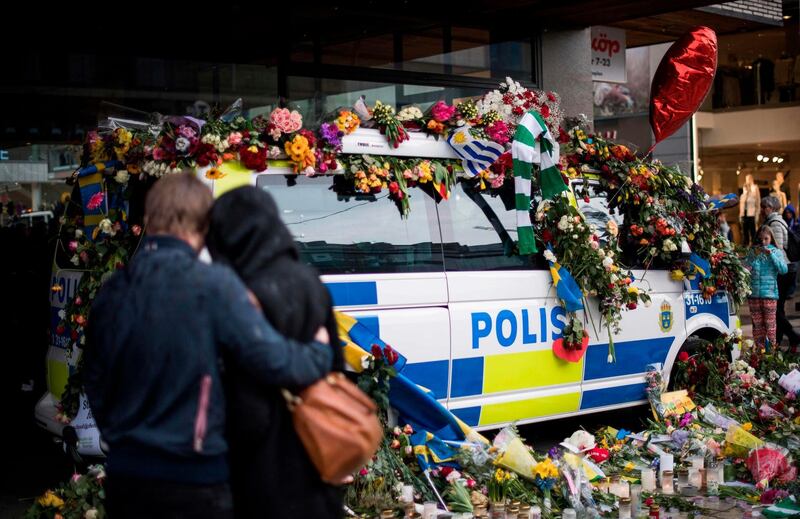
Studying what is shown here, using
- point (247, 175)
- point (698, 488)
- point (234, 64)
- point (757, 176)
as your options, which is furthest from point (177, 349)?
point (757, 176)

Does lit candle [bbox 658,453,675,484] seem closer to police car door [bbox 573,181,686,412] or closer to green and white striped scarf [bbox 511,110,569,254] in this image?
police car door [bbox 573,181,686,412]

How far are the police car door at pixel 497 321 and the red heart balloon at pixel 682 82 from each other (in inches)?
125

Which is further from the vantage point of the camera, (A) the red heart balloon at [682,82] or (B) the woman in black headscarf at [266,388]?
(A) the red heart balloon at [682,82]

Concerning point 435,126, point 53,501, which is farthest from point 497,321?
point 53,501

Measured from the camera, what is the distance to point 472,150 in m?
7.03

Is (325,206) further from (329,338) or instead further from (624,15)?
(624,15)

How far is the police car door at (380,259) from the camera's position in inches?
246

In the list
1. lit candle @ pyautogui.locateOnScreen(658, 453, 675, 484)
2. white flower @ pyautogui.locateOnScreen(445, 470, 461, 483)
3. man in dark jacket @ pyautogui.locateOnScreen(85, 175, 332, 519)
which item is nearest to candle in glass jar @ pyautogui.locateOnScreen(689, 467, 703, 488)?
lit candle @ pyautogui.locateOnScreen(658, 453, 675, 484)

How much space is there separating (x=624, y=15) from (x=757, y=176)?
16.9 m

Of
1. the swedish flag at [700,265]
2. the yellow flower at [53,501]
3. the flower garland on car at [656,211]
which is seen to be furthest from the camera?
the swedish flag at [700,265]

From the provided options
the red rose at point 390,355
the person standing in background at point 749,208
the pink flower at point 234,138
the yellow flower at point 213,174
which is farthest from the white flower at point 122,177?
the person standing in background at point 749,208

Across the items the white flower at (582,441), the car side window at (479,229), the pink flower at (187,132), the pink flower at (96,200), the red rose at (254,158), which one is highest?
the pink flower at (187,132)

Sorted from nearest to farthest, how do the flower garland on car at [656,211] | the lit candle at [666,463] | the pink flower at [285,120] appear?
the pink flower at [285,120], the lit candle at [666,463], the flower garland on car at [656,211]

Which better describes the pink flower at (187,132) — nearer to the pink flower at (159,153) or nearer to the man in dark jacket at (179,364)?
the pink flower at (159,153)
